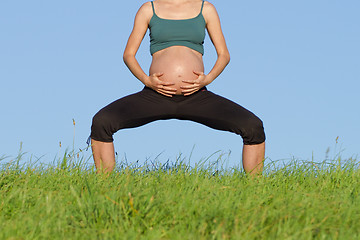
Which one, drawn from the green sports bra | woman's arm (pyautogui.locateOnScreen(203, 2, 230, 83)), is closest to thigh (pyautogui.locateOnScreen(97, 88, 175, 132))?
the green sports bra

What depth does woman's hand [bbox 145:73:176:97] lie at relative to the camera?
17.5 ft

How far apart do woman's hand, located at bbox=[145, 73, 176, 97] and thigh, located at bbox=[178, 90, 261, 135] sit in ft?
0.69

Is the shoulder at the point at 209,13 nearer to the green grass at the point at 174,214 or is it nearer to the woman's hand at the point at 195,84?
the woman's hand at the point at 195,84

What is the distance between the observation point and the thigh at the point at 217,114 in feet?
17.6

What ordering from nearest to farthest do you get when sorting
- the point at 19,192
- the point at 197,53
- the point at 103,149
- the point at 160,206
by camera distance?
the point at 160,206 < the point at 19,192 < the point at 103,149 < the point at 197,53

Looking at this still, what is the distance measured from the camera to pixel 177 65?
17.6 feet

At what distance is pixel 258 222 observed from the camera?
3447mm

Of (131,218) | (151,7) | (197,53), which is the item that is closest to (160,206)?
(131,218)

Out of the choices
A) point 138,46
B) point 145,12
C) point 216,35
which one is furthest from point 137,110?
point 216,35

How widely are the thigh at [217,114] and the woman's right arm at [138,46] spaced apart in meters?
0.28

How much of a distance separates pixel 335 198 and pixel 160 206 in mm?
1853

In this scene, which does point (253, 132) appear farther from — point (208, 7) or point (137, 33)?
point (137, 33)

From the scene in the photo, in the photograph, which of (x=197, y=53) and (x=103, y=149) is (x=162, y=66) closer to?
(x=197, y=53)

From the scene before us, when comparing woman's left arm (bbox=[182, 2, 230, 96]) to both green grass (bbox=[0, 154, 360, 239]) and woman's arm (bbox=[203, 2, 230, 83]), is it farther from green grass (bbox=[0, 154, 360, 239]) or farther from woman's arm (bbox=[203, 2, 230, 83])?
green grass (bbox=[0, 154, 360, 239])
